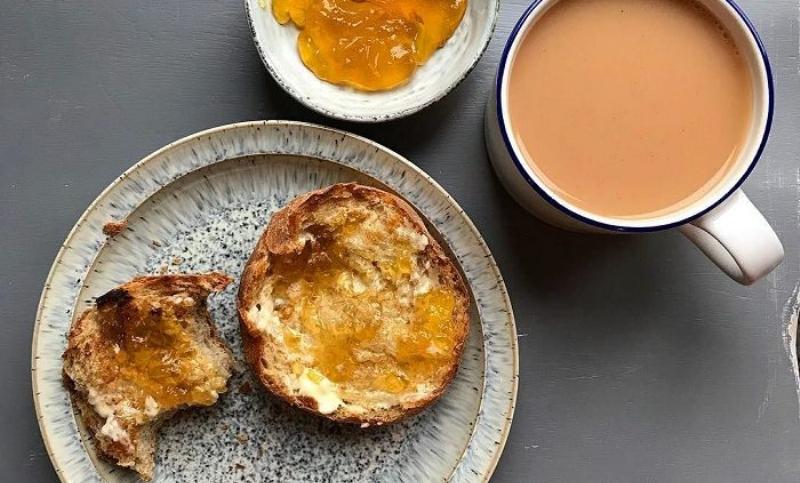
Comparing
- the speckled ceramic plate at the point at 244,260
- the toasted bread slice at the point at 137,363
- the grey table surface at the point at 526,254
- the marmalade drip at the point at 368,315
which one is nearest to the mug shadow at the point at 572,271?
the grey table surface at the point at 526,254

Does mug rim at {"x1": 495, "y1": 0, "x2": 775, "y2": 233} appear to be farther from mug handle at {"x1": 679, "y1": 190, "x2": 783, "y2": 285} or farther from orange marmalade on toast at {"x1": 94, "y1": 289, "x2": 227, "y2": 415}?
orange marmalade on toast at {"x1": 94, "y1": 289, "x2": 227, "y2": 415}

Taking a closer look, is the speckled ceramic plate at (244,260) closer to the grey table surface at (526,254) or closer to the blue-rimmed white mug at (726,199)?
the grey table surface at (526,254)

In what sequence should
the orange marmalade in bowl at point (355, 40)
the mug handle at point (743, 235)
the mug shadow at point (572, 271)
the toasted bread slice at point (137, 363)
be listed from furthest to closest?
the mug shadow at point (572, 271) → the orange marmalade in bowl at point (355, 40) → the toasted bread slice at point (137, 363) → the mug handle at point (743, 235)

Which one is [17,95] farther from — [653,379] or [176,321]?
[653,379]

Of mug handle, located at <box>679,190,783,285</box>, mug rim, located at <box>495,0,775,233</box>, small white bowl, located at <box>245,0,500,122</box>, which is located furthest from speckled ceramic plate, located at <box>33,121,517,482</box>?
mug handle, located at <box>679,190,783,285</box>

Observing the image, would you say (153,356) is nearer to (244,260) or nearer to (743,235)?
(244,260)

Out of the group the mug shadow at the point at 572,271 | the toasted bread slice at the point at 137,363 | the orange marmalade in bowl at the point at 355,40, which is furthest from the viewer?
the mug shadow at the point at 572,271

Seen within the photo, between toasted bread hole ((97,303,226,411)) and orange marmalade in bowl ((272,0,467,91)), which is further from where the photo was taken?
orange marmalade in bowl ((272,0,467,91))
